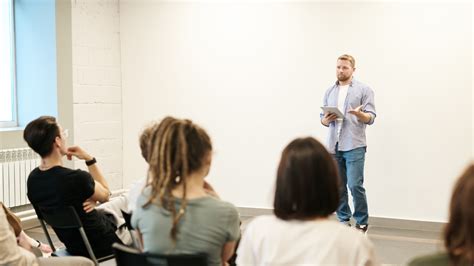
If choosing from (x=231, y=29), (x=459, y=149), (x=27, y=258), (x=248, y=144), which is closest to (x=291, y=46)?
(x=231, y=29)

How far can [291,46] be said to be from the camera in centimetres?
549

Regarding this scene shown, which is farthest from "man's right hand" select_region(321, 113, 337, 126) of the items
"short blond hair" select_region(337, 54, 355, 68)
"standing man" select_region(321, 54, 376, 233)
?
"short blond hair" select_region(337, 54, 355, 68)

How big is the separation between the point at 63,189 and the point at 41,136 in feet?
0.88

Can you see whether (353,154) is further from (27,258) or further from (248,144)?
(27,258)

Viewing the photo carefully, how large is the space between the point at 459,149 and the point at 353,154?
0.89 meters

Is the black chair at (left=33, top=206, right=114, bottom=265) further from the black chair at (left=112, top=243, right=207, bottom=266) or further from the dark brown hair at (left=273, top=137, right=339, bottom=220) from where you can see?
the dark brown hair at (left=273, top=137, right=339, bottom=220)

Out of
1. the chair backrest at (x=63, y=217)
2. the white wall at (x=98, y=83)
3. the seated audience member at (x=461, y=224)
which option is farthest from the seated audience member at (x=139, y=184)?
the white wall at (x=98, y=83)

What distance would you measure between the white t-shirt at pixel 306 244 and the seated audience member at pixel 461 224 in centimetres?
27

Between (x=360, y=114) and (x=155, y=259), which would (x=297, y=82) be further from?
(x=155, y=259)

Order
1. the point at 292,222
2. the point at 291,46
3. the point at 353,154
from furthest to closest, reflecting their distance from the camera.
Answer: the point at 291,46 → the point at 353,154 → the point at 292,222

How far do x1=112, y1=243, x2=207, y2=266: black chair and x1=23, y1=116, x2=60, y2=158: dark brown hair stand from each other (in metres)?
1.05

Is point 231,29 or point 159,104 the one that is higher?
point 231,29

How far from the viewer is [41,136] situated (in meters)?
2.84

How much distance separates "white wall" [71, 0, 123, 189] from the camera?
580 cm
